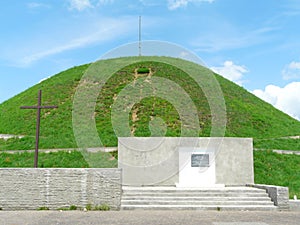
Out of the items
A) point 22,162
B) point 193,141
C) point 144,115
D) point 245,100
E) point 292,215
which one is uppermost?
point 245,100

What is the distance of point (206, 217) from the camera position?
31.0 ft

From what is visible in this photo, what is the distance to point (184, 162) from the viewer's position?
1471cm

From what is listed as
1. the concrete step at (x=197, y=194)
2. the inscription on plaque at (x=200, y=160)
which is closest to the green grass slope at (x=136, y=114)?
the inscription on plaque at (x=200, y=160)

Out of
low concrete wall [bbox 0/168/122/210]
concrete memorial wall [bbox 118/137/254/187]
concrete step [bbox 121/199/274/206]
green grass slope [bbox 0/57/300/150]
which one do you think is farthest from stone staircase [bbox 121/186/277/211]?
green grass slope [bbox 0/57/300/150]

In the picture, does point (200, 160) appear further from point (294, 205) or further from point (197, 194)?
point (294, 205)

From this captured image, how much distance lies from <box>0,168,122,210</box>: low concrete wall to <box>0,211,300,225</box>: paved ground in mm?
601

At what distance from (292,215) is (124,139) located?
7562 millimetres

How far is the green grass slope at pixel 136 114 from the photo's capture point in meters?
22.8

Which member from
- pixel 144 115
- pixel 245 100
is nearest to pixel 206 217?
pixel 144 115

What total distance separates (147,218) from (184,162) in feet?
19.1

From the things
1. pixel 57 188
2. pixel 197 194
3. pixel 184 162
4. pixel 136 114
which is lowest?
pixel 197 194

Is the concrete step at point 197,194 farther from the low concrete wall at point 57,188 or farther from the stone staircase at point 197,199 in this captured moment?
the low concrete wall at point 57,188

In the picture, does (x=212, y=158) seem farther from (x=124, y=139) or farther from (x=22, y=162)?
(x=22, y=162)

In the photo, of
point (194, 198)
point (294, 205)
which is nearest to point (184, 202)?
point (194, 198)
